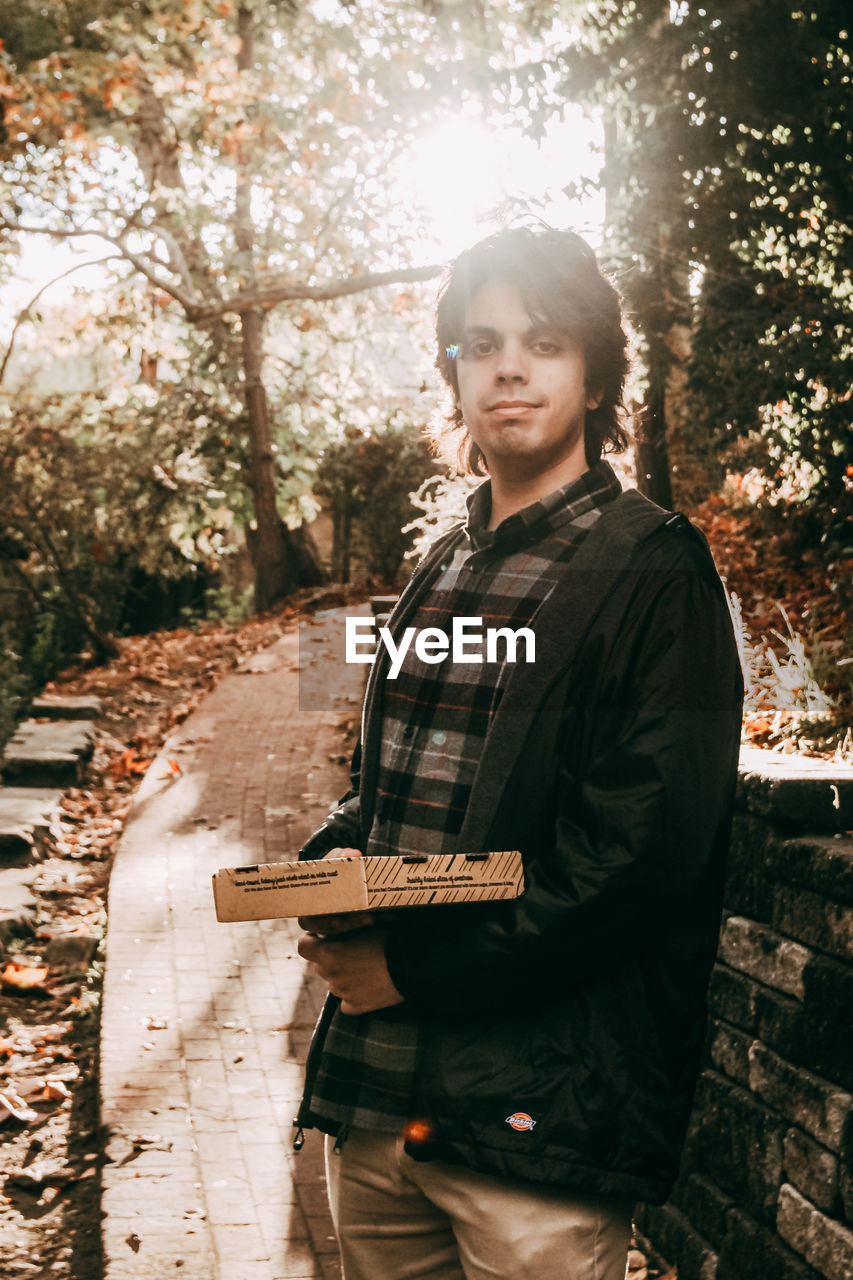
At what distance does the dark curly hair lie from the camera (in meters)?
2.07

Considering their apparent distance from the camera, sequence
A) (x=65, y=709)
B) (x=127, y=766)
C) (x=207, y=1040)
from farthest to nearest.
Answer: (x=65, y=709) < (x=127, y=766) < (x=207, y=1040)

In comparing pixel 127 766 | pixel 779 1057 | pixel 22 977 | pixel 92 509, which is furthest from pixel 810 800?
pixel 92 509

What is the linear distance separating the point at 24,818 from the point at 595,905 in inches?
250

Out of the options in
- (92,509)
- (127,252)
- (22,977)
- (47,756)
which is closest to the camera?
(22,977)

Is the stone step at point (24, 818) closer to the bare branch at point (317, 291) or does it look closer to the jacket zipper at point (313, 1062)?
the jacket zipper at point (313, 1062)

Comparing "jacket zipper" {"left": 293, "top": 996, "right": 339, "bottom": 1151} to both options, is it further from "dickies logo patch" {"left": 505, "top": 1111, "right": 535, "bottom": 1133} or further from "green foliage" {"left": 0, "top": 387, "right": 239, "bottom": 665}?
"green foliage" {"left": 0, "top": 387, "right": 239, "bottom": 665}

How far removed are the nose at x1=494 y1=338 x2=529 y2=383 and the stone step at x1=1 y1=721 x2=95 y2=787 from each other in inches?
282

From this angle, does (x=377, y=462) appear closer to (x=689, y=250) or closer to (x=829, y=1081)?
(x=689, y=250)

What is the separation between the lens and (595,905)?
1643mm

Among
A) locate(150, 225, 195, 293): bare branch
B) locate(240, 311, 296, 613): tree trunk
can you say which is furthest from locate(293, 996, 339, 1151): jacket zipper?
locate(240, 311, 296, 613): tree trunk

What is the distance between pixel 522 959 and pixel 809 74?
7012 millimetres

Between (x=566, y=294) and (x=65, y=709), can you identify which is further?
(x=65, y=709)

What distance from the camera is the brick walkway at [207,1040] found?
364 cm

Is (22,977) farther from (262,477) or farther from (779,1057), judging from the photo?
(262,477)
